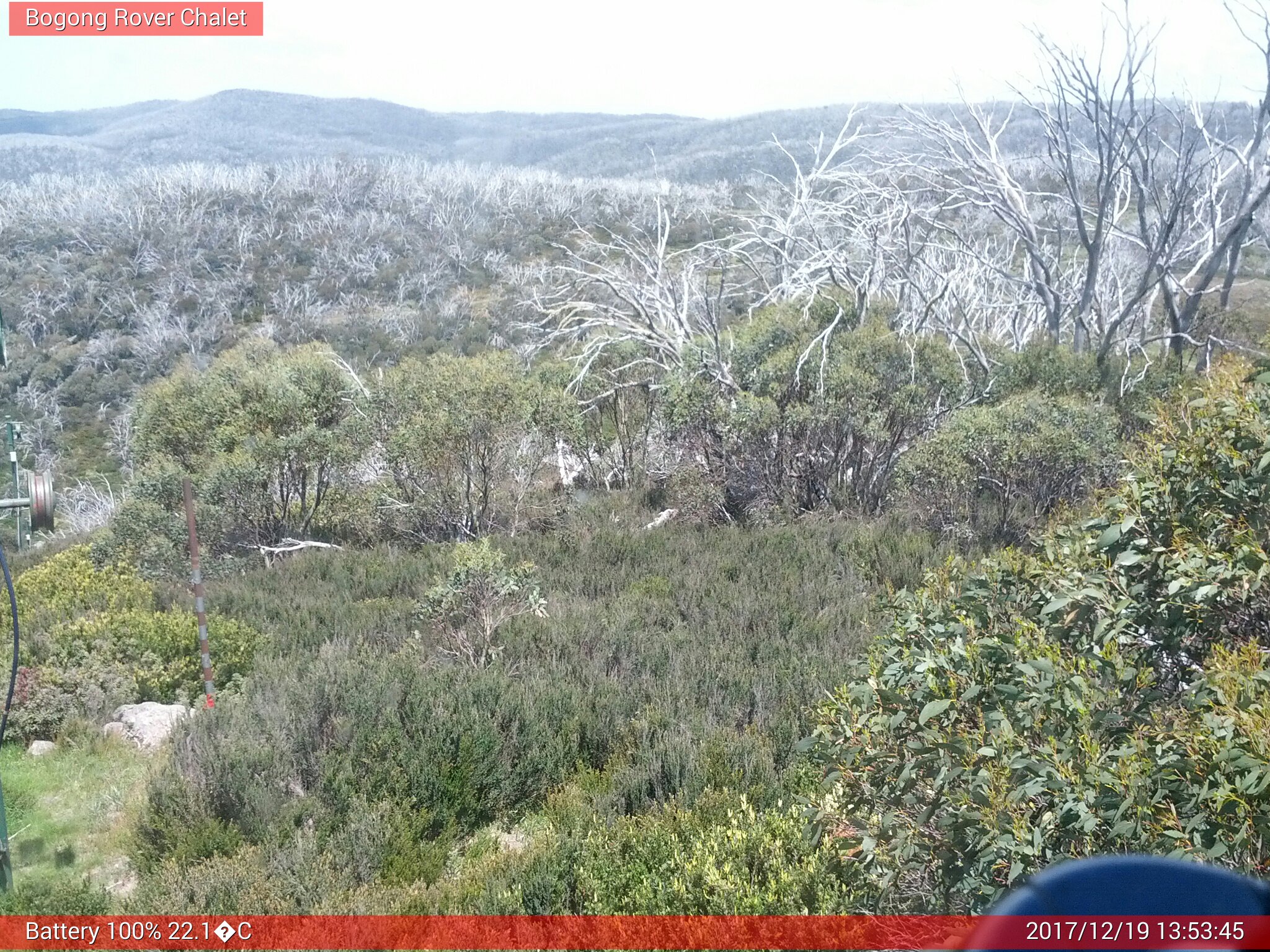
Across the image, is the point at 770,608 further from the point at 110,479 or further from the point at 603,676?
the point at 110,479

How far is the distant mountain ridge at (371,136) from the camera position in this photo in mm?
60656

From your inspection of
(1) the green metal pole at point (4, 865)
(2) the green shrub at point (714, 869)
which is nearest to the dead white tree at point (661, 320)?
(2) the green shrub at point (714, 869)

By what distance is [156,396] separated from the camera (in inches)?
517

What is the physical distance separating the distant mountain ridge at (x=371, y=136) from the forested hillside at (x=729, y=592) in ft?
149

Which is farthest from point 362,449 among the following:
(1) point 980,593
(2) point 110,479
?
(2) point 110,479

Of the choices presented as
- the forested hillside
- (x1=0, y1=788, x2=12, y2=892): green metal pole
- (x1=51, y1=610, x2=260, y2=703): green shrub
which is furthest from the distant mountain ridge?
(x1=0, y1=788, x2=12, y2=892): green metal pole

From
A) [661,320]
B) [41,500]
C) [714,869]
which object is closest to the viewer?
[714,869]

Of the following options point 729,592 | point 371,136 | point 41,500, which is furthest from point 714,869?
point 371,136

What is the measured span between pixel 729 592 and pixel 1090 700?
18.1 feet

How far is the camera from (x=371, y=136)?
81.6 metres

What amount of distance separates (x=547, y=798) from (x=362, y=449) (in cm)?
860

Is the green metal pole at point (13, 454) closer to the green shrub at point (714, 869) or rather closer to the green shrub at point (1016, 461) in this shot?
the green shrub at point (714, 869)

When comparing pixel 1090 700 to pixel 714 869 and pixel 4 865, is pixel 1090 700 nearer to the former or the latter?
pixel 714 869
